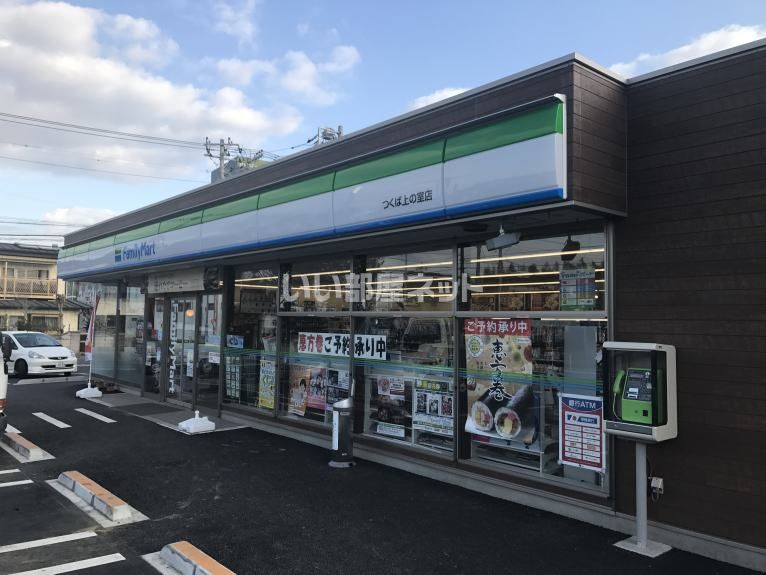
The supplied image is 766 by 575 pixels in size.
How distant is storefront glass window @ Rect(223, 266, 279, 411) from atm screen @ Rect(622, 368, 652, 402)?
6.65 m

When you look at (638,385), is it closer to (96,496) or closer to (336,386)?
(336,386)

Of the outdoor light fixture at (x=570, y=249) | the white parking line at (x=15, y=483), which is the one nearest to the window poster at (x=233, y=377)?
the white parking line at (x=15, y=483)

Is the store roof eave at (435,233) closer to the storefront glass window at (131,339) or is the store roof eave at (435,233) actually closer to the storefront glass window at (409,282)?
the storefront glass window at (409,282)

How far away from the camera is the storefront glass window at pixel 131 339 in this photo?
14.7 meters

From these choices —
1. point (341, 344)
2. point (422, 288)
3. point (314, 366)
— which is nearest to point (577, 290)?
point (422, 288)

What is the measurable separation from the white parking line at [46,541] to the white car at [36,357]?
47.6 feet

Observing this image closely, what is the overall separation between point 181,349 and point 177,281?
1.58 m

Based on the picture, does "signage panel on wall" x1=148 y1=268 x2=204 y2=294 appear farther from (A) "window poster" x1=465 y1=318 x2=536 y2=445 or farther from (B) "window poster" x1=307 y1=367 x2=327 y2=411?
(A) "window poster" x1=465 y1=318 x2=536 y2=445

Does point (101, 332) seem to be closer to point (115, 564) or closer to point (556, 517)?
point (115, 564)

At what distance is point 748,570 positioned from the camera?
4.61m

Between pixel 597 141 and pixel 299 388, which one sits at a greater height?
pixel 597 141

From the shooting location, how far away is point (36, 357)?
17.4 meters

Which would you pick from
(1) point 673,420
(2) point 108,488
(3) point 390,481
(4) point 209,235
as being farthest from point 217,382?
(1) point 673,420

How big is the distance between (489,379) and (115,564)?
441 centimetres
